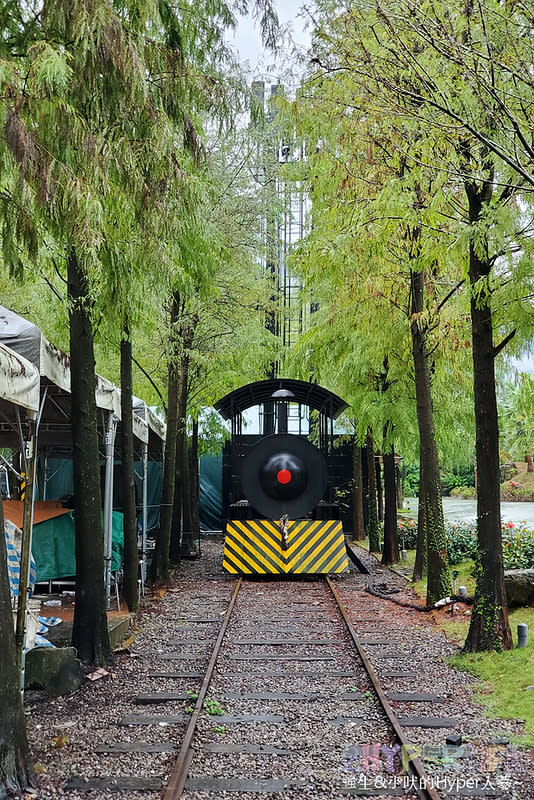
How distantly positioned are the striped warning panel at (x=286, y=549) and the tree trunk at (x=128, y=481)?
4559mm

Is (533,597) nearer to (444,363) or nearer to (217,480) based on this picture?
(444,363)

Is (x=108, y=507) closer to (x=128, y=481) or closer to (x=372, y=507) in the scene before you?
(x=128, y=481)

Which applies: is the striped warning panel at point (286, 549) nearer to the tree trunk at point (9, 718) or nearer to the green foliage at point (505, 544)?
the green foliage at point (505, 544)

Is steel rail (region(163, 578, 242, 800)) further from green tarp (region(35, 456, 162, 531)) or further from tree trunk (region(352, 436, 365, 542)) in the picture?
tree trunk (region(352, 436, 365, 542))

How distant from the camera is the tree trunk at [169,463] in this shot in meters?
14.4

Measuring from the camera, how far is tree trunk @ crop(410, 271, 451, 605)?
11.4m

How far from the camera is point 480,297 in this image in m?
8.36

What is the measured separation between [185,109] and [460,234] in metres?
3.09

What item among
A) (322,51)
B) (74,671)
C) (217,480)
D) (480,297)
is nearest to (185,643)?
(74,671)

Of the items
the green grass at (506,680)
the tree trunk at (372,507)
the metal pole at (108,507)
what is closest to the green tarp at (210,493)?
the tree trunk at (372,507)

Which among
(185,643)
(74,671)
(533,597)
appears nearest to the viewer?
(74,671)

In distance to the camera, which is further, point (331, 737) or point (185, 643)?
point (185, 643)

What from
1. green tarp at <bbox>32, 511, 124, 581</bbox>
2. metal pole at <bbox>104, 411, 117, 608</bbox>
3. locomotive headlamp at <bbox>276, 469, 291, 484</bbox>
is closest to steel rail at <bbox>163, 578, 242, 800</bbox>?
metal pole at <bbox>104, 411, 117, 608</bbox>

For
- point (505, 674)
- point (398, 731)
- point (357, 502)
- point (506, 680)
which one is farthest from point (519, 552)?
point (357, 502)
